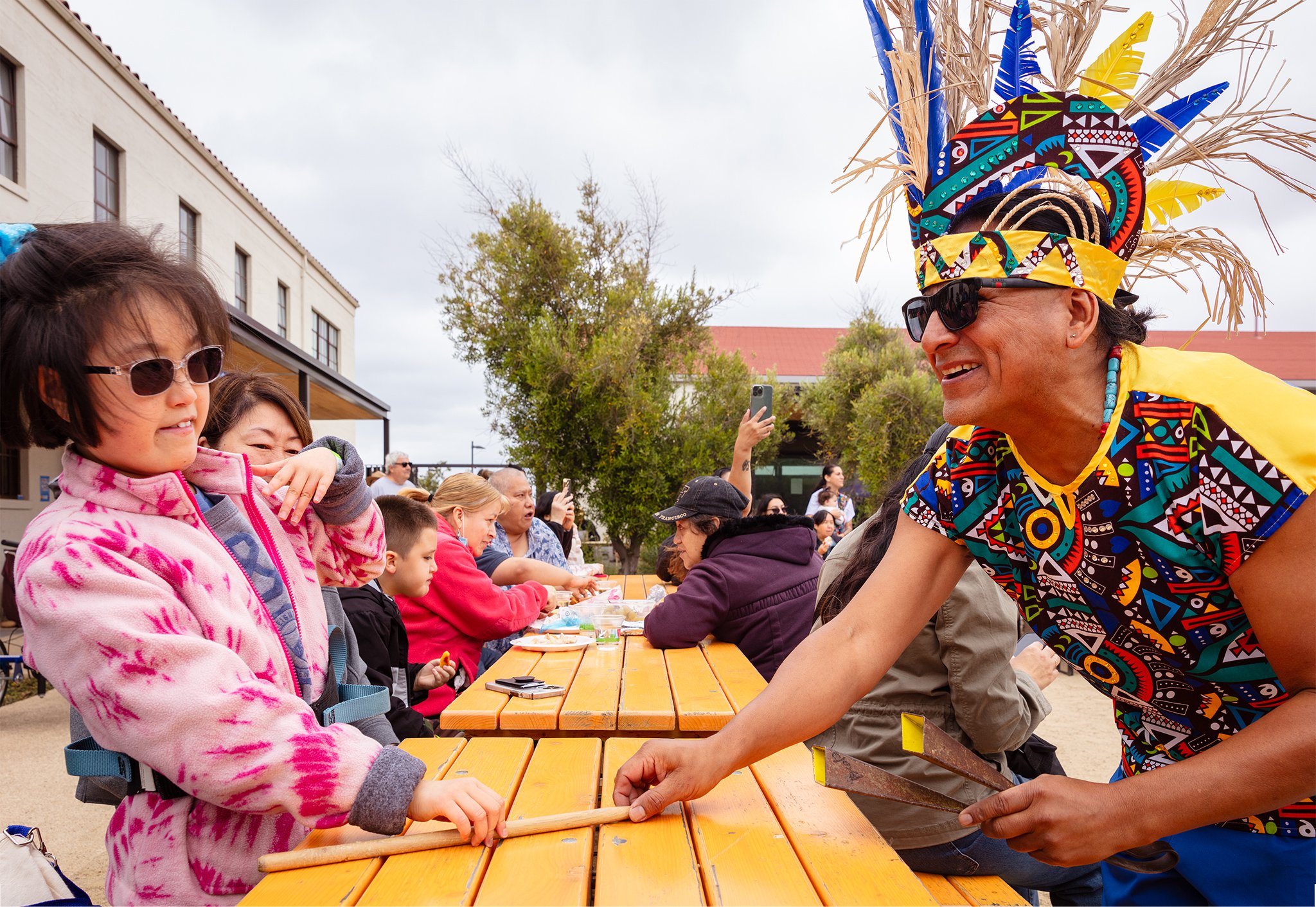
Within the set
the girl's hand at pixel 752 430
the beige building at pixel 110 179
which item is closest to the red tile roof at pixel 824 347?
the beige building at pixel 110 179

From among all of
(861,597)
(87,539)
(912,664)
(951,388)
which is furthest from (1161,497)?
(87,539)

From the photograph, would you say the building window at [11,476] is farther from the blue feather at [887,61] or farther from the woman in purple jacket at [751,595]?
the blue feather at [887,61]

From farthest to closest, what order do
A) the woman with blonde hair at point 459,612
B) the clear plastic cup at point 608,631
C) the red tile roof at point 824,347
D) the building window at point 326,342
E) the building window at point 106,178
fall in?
the building window at point 326,342 → the red tile roof at point 824,347 → the building window at point 106,178 → the woman with blonde hair at point 459,612 → the clear plastic cup at point 608,631

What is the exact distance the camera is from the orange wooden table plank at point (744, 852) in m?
1.20

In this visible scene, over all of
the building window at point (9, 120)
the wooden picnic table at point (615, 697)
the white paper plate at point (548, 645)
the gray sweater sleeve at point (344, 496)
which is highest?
the building window at point (9, 120)

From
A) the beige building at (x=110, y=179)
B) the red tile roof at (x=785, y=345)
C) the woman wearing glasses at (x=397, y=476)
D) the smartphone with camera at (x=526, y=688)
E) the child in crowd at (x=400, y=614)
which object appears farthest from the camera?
the red tile roof at (x=785, y=345)

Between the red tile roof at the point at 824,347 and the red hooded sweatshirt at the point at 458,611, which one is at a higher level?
the red tile roof at the point at 824,347

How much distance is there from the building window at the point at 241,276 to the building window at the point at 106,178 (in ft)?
13.0

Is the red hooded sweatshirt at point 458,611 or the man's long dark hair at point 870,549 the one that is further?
the red hooded sweatshirt at point 458,611

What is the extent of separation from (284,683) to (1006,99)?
1799 millimetres

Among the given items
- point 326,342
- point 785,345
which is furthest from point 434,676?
Answer: point 785,345

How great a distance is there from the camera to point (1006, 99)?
5.25 ft

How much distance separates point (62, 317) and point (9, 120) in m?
10.9

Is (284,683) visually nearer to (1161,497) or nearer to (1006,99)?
(1161,497)
